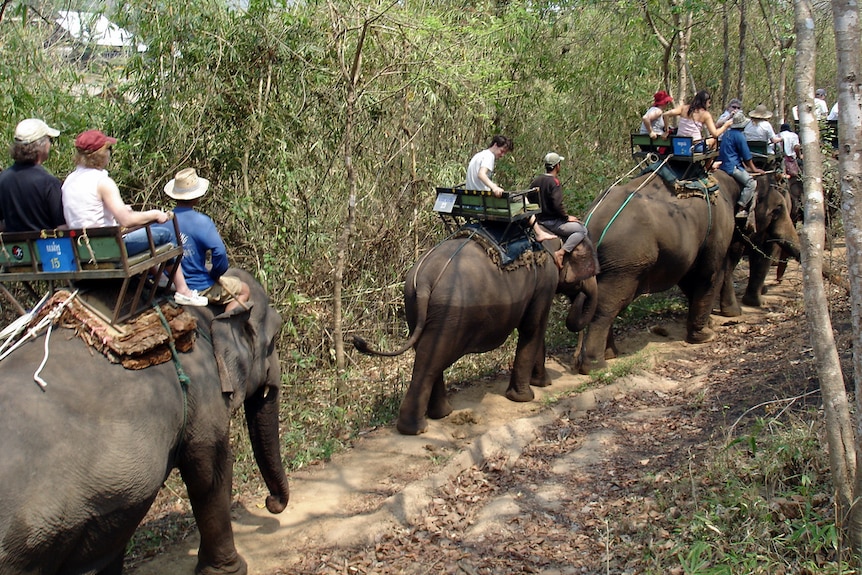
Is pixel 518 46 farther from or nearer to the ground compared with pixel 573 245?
farther from the ground

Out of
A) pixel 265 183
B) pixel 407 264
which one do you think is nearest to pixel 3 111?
pixel 265 183

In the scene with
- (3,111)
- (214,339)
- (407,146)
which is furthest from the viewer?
(407,146)

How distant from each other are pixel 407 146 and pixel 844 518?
22.5ft

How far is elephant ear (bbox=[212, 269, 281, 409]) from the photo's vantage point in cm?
505

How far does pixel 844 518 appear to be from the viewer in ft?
14.6

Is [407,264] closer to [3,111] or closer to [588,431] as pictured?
[588,431]

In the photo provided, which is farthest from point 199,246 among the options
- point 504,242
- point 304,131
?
point 304,131

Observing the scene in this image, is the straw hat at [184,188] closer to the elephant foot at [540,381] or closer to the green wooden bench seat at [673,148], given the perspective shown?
the elephant foot at [540,381]

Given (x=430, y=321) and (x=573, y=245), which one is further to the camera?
(x=573, y=245)

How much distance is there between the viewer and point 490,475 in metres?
6.68

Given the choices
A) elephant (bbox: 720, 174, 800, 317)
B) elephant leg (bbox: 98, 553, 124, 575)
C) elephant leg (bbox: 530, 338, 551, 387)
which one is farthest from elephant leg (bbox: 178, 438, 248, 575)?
elephant (bbox: 720, 174, 800, 317)

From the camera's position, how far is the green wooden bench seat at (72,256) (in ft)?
13.6

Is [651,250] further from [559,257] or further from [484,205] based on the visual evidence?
[484,205]

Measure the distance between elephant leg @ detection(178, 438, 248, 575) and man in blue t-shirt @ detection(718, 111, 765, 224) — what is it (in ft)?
27.5
